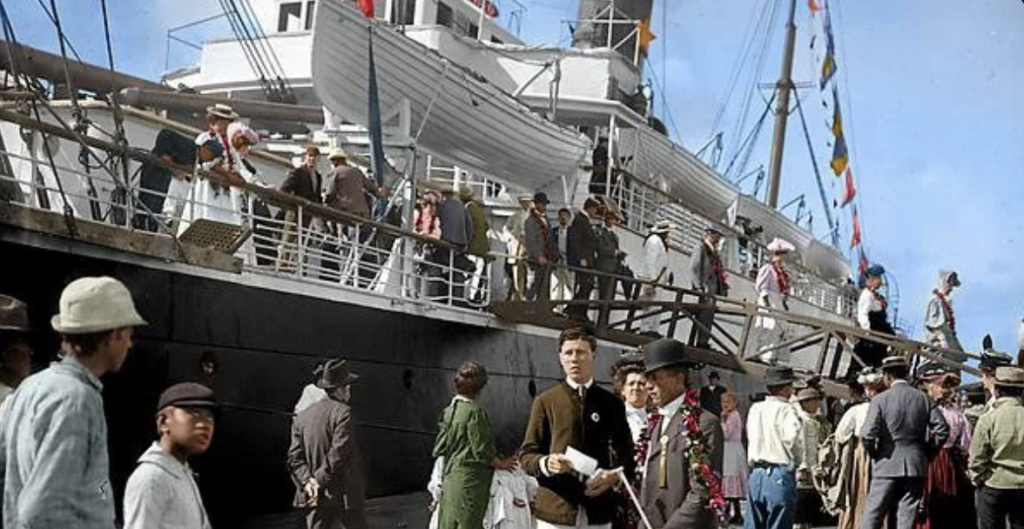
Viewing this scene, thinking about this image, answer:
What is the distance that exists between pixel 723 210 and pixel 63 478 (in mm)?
21589

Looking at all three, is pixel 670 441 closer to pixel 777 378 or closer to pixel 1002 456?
pixel 777 378

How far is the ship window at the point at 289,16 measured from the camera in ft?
71.7

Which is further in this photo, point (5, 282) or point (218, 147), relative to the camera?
point (218, 147)

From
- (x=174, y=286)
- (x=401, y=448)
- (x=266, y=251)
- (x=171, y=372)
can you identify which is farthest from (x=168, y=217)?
(x=401, y=448)

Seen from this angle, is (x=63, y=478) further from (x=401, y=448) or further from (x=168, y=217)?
(x=401, y=448)

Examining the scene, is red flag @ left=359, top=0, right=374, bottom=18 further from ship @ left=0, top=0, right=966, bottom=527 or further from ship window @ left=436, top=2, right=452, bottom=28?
ship window @ left=436, top=2, right=452, bottom=28

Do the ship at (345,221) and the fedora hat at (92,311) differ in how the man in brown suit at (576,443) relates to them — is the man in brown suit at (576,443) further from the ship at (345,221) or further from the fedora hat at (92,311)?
the ship at (345,221)

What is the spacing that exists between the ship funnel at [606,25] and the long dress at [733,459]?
13.2 meters

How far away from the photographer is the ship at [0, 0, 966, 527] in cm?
956

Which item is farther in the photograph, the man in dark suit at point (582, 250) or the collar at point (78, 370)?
the man in dark suit at point (582, 250)

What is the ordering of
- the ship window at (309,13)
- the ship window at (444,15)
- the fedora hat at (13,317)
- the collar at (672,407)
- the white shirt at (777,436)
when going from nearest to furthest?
the fedora hat at (13,317) → the collar at (672,407) → the white shirt at (777,436) → the ship window at (309,13) → the ship window at (444,15)

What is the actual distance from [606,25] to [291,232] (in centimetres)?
1473

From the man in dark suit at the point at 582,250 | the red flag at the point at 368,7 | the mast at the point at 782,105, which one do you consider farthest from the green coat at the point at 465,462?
the mast at the point at 782,105

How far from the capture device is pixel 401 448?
12.6 meters
